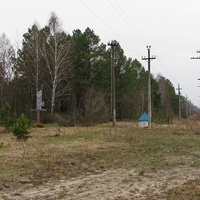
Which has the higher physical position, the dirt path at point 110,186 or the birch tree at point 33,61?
the birch tree at point 33,61

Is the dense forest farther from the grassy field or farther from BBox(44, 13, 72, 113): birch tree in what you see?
the grassy field

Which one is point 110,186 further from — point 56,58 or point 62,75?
point 62,75

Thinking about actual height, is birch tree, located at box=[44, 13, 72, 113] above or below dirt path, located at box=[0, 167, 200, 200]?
above

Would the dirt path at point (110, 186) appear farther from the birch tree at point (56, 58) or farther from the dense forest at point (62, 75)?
the birch tree at point (56, 58)

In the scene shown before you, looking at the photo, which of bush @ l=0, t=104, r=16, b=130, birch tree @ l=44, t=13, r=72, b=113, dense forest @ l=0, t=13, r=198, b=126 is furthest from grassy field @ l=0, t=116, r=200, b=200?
birch tree @ l=44, t=13, r=72, b=113

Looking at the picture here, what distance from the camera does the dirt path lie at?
5.84m

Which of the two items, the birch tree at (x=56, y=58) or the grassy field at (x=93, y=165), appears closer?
the grassy field at (x=93, y=165)

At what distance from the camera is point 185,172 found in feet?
27.0

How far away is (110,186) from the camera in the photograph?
6609mm

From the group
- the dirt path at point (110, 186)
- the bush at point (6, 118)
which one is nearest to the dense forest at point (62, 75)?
the bush at point (6, 118)

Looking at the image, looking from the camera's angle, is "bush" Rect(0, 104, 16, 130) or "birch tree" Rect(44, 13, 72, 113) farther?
"birch tree" Rect(44, 13, 72, 113)

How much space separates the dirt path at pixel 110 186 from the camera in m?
5.84

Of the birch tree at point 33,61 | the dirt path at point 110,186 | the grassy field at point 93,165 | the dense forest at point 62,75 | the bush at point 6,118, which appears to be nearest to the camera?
the dirt path at point 110,186

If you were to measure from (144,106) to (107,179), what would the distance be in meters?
43.7
